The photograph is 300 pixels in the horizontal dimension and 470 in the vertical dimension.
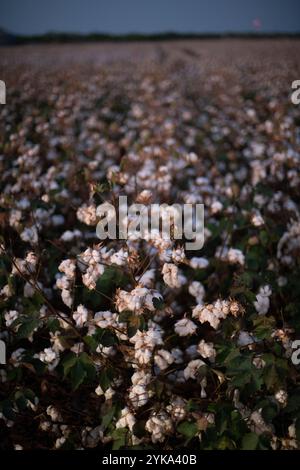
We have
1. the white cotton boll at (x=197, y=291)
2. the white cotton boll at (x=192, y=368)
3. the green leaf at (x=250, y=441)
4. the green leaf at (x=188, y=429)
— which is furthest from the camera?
the white cotton boll at (x=197, y=291)

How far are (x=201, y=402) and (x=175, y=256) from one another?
26.0 inches

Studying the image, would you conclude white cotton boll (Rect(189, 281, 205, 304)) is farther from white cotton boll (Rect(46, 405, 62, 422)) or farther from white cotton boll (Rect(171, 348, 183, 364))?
white cotton boll (Rect(46, 405, 62, 422))

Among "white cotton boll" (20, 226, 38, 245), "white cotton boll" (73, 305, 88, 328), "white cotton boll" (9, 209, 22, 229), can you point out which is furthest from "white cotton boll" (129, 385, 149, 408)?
"white cotton boll" (9, 209, 22, 229)

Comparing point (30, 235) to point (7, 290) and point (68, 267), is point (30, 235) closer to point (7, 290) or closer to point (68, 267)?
point (7, 290)

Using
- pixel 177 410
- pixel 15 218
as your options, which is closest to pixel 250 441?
pixel 177 410

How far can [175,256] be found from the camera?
70.7 inches

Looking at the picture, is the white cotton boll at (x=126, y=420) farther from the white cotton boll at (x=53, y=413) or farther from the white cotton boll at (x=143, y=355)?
the white cotton boll at (x=53, y=413)

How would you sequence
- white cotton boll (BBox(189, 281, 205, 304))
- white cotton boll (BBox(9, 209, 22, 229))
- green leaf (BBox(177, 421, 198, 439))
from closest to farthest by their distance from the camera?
green leaf (BBox(177, 421, 198, 439)), white cotton boll (BBox(189, 281, 205, 304)), white cotton boll (BBox(9, 209, 22, 229))

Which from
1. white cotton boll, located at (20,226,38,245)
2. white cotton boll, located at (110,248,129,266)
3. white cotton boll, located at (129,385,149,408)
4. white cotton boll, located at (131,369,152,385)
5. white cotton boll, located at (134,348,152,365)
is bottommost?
white cotton boll, located at (129,385,149,408)

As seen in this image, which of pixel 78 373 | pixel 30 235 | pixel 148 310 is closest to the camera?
pixel 78 373

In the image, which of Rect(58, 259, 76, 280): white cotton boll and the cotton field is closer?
the cotton field

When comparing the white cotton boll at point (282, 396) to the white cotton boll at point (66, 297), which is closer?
the white cotton boll at point (282, 396)

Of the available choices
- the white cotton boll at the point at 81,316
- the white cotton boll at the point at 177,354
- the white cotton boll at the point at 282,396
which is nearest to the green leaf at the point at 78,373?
the white cotton boll at the point at 81,316
